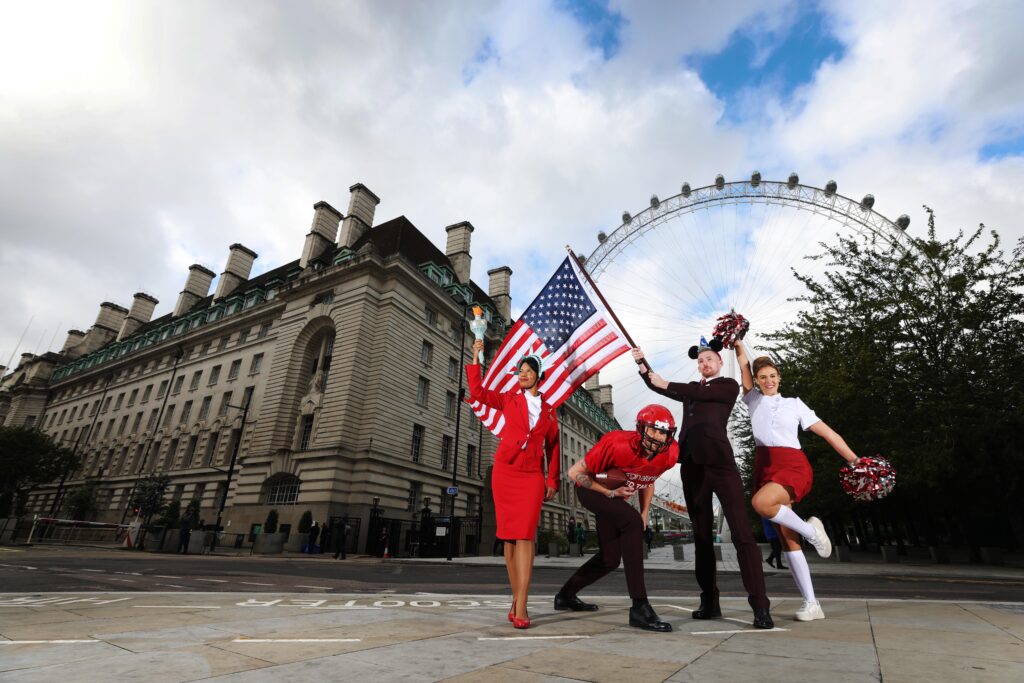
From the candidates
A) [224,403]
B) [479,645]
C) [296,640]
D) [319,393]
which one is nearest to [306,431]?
[319,393]

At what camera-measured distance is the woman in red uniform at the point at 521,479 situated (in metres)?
4.62

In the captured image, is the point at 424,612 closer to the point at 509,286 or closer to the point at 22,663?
the point at 22,663

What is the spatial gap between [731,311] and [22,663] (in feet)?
20.0

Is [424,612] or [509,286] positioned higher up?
[509,286]

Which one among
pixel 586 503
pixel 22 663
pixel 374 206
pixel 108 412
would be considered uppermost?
pixel 374 206

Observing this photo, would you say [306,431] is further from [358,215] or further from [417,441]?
[358,215]

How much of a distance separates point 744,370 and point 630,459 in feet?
5.22

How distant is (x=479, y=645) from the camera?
11.1ft

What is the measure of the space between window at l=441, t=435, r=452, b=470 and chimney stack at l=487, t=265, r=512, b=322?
553 inches

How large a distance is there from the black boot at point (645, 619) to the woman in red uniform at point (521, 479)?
3.00 feet

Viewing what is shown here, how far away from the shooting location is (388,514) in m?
28.8

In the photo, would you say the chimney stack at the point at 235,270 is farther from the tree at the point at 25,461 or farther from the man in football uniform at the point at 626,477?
the man in football uniform at the point at 626,477

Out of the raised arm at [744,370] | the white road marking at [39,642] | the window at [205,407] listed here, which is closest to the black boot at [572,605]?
the raised arm at [744,370]

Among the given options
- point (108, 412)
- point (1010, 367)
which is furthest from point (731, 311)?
point (108, 412)
